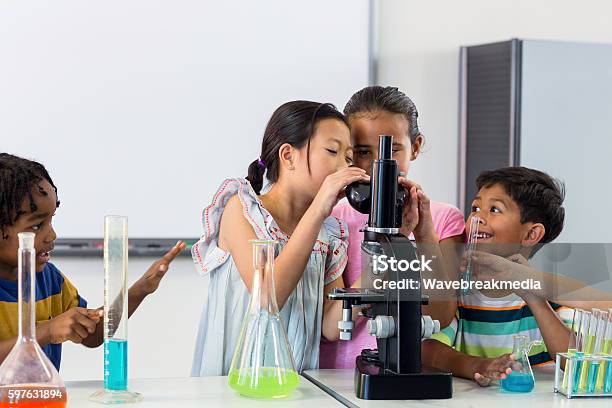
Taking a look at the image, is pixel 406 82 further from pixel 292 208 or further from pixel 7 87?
pixel 292 208

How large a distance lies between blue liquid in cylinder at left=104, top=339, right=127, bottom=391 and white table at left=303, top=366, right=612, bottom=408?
1.07 ft

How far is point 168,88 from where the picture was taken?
303cm

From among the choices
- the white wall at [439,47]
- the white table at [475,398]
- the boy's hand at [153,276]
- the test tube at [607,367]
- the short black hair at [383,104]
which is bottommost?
the white table at [475,398]

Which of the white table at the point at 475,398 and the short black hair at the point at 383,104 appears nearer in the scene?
the white table at the point at 475,398

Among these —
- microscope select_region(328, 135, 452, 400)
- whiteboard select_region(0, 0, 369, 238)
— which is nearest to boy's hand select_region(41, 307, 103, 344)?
microscope select_region(328, 135, 452, 400)

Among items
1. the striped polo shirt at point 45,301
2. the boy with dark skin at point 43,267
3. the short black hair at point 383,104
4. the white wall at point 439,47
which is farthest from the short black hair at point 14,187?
the white wall at point 439,47

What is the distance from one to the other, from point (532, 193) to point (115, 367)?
86 cm

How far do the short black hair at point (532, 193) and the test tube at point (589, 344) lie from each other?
346 millimetres

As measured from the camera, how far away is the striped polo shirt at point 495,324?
5.48 feet

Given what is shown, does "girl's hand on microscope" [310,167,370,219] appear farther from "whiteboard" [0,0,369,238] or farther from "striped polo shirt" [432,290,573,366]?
"whiteboard" [0,0,369,238]

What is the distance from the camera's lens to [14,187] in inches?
60.5

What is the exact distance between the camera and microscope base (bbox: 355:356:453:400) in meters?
1.41

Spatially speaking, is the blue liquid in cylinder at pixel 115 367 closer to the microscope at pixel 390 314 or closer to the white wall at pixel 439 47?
the microscope at pixel 390 314

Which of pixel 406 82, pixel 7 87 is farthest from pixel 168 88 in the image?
pixel 406 82
